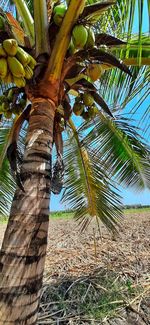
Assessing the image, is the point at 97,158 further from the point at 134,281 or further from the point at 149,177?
the point at 134,281

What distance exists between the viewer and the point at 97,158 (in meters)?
4.50

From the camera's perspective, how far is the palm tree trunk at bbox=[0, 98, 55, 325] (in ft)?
5.60

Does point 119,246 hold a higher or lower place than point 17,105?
lower

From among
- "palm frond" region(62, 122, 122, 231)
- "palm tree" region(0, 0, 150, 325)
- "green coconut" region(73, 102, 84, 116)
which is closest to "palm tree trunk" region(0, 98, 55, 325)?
"palm tree" region(0, 0, 150, 325)

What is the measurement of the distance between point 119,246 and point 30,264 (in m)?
4.12

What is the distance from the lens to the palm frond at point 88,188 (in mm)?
4387

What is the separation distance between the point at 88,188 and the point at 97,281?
118cm

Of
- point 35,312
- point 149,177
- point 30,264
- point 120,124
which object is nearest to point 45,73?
point 30,264

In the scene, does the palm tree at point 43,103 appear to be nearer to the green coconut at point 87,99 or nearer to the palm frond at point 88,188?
the green coconut at point 87,99

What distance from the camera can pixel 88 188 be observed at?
4.43 meters

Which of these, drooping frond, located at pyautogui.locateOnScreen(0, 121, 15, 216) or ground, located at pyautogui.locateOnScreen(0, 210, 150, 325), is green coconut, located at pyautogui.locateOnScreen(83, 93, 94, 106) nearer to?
drooping frond, located at pyautogui.locateOnScreen(0, 121, 15, 216)

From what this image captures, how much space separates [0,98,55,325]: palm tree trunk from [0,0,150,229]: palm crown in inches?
4.2

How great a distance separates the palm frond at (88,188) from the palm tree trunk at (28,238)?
6.80 feet

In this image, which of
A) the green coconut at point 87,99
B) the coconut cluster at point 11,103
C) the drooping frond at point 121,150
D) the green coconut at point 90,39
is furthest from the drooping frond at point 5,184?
the green coconut at point 90,39
